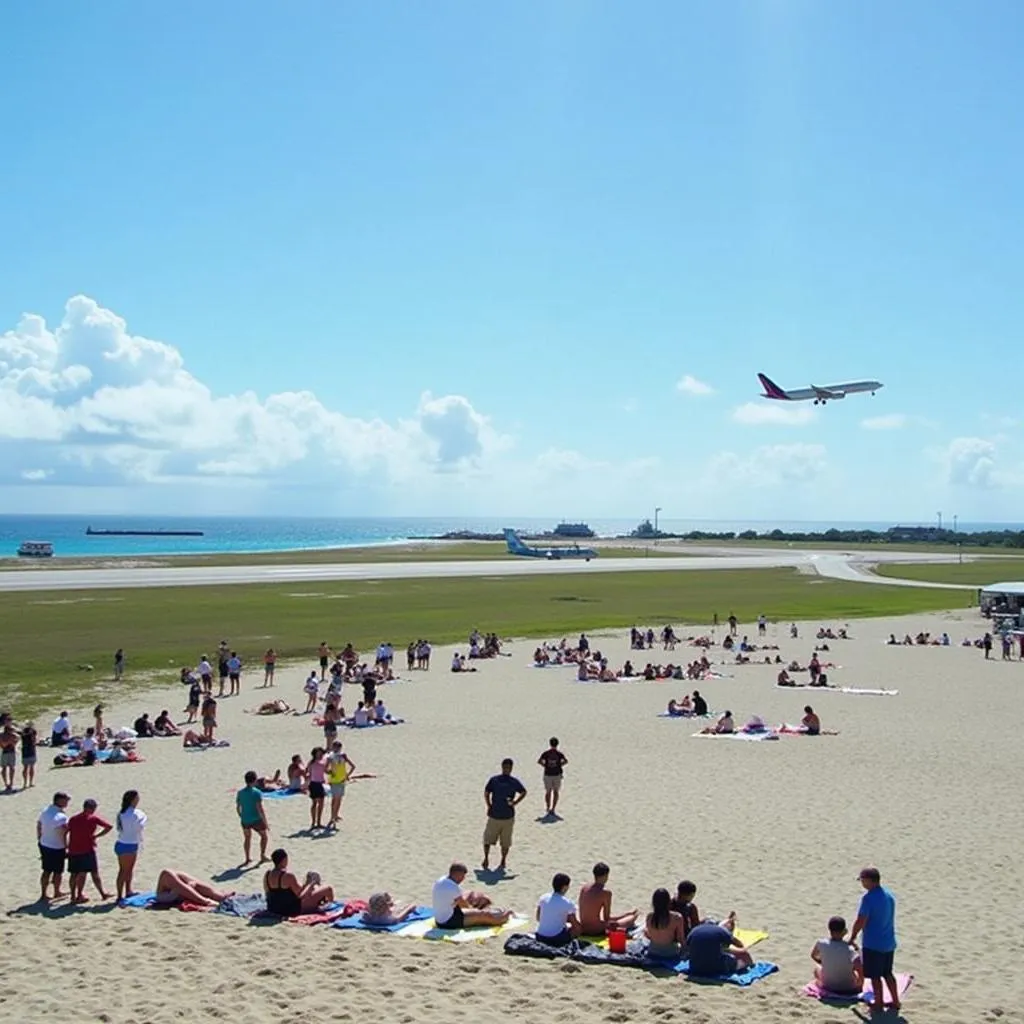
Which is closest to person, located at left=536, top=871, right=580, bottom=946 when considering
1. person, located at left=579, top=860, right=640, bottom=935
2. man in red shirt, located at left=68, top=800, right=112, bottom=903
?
person, located at left=579, top=860, right=640, bottom=935

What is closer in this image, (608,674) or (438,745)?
(438,745)

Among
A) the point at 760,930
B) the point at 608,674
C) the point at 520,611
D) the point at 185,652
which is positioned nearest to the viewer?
the point at 760,930

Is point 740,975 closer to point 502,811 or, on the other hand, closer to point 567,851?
point 502,811

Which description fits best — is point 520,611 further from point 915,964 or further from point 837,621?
point 915,964

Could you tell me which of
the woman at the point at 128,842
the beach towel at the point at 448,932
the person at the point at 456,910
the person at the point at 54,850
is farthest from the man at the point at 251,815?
the person at the point at 456,910

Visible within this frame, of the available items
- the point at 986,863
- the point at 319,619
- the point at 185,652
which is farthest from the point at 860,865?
the point at 319,619

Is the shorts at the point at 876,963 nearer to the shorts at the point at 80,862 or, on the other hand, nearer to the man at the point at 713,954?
the man at the point at 713,954
